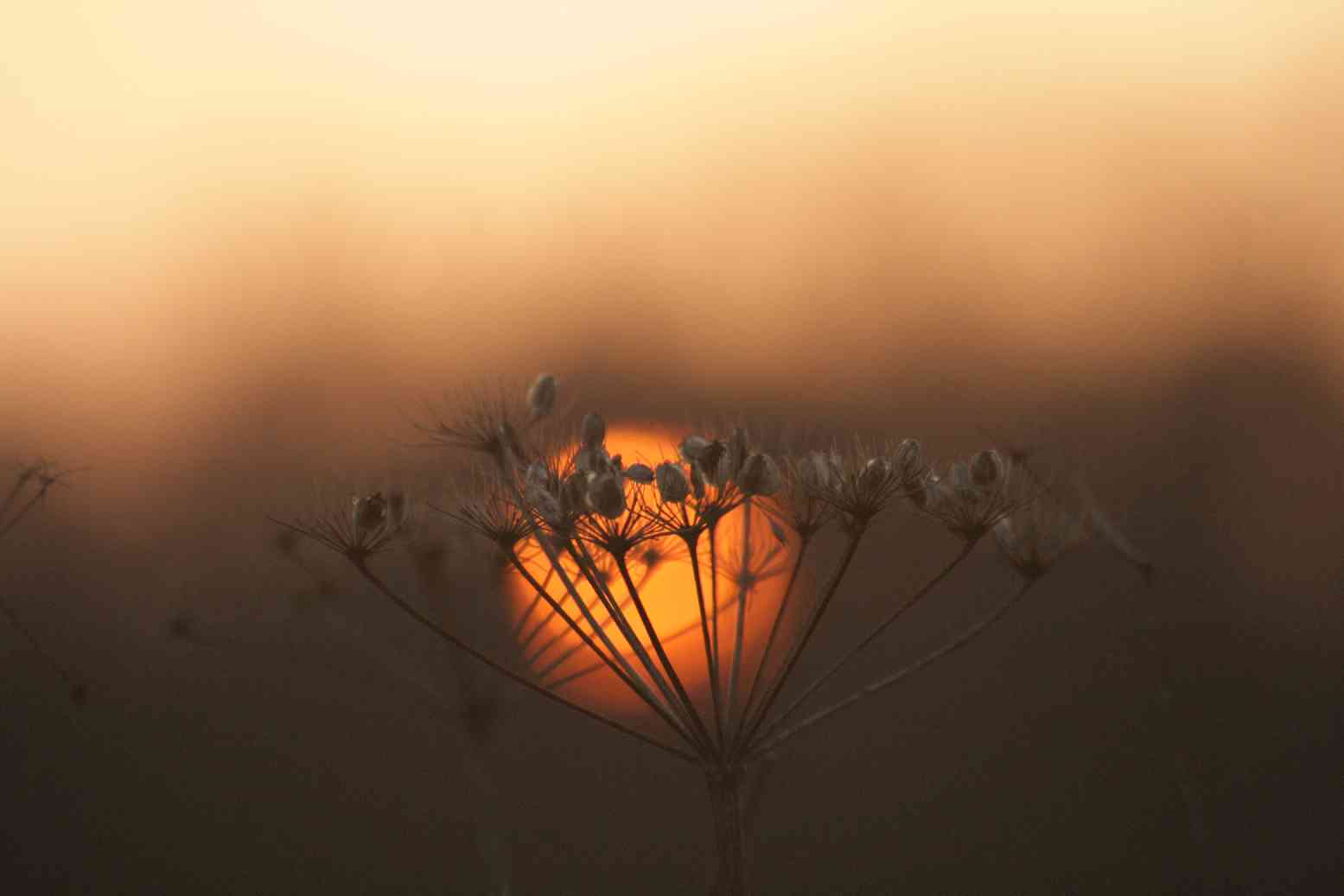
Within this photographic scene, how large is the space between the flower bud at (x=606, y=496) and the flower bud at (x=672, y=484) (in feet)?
0.25

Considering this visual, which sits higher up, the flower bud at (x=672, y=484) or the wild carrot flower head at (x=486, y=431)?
the wild carrot flower head at (x=486, y=431)

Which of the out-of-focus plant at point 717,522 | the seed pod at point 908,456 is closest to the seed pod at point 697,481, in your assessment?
the out-of-focus plant at point 717,522

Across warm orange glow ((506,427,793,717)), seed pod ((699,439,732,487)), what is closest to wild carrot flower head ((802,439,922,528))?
seed pod ((699,439,732,487))

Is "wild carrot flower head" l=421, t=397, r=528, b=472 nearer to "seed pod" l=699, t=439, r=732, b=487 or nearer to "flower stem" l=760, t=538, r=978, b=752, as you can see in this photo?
"seed pod" l=699, t=439, r=732, b=487

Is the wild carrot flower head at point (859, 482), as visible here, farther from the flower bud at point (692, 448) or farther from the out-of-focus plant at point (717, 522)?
the flower bud at point (692, 448)

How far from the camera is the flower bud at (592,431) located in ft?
4.81

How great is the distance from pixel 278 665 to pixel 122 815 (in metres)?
0.61

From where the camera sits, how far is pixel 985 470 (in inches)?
54.7

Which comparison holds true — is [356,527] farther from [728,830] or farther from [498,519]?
[728,830]

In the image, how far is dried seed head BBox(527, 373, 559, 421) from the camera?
158 centimetres

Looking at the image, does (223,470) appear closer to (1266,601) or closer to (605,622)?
(605,622)

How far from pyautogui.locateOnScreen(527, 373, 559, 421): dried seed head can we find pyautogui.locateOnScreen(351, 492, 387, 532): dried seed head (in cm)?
32

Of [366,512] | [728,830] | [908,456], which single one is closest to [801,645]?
[728,830]

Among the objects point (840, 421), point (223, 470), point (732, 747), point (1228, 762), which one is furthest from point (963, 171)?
point (732, 747)
